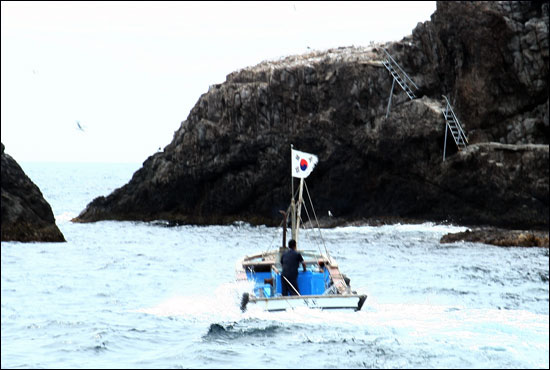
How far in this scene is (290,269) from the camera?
69.2 feet

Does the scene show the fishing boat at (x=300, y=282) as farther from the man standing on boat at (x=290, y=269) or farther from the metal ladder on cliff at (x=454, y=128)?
the metal ladder on cliff at (x=454, y=128)

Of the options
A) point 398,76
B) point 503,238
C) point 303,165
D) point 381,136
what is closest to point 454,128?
point 381,136

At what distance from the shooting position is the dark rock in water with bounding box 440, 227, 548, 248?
37125 mm

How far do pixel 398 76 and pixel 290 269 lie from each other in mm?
32748

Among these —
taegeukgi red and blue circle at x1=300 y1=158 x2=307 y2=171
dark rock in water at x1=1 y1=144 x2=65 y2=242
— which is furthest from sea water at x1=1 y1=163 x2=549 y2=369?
taegeukgi red and blue circle at x1=300 y1=158 x2=307 y2=171

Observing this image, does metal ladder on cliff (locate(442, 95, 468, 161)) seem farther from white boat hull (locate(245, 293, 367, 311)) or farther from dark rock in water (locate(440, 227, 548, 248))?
white boat hull (locate(245, 293, 367, 311))

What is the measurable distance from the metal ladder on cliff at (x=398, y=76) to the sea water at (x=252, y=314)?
16.8m

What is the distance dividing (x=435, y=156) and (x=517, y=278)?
21.3 m

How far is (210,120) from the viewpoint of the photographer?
180 ft

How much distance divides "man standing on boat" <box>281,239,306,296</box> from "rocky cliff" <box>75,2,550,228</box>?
2668 centimetres

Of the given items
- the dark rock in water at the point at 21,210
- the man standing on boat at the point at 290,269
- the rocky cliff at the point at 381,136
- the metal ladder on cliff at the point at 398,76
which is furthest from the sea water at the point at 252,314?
the metal ladder on cliff at the point at 398,76

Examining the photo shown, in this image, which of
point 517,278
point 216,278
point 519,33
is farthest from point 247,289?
point 519,33

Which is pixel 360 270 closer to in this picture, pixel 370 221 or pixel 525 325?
pixel 525 325

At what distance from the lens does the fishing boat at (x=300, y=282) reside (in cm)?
1969
